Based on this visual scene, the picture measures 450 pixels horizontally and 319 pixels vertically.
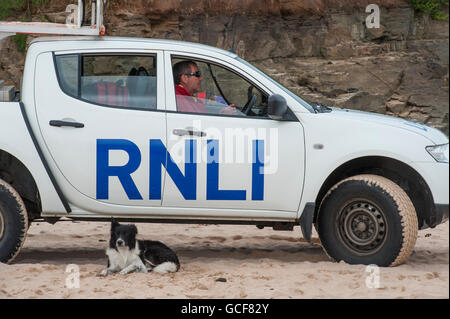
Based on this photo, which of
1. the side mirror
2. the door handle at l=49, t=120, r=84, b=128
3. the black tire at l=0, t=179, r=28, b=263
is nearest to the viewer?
the side mirror

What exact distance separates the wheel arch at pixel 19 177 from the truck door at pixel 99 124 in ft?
0.85

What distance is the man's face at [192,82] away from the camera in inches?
264

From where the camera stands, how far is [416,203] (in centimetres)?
686

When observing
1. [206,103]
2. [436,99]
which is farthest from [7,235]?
[436,99]

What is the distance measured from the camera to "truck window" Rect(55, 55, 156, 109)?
6.55m

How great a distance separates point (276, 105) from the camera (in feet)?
20.8

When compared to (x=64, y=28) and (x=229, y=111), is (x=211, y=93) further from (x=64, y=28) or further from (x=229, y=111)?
(x=64, y=28)

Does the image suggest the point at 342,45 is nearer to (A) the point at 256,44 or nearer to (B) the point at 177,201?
(A) the point at 256,44

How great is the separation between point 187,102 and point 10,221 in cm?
179

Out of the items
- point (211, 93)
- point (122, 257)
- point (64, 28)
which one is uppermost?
point (64, 28)

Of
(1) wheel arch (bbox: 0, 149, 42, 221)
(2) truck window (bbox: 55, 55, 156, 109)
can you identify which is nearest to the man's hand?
(2) truck window (bbox: 55, 55, 156, 109)

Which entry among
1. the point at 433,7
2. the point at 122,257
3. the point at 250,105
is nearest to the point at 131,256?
the point at 122,257

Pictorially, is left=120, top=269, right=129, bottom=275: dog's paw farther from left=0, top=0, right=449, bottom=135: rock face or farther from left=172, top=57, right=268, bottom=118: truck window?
left=0, top=0, right=449, bottom=135: rock face

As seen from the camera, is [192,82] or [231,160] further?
[192,82]
